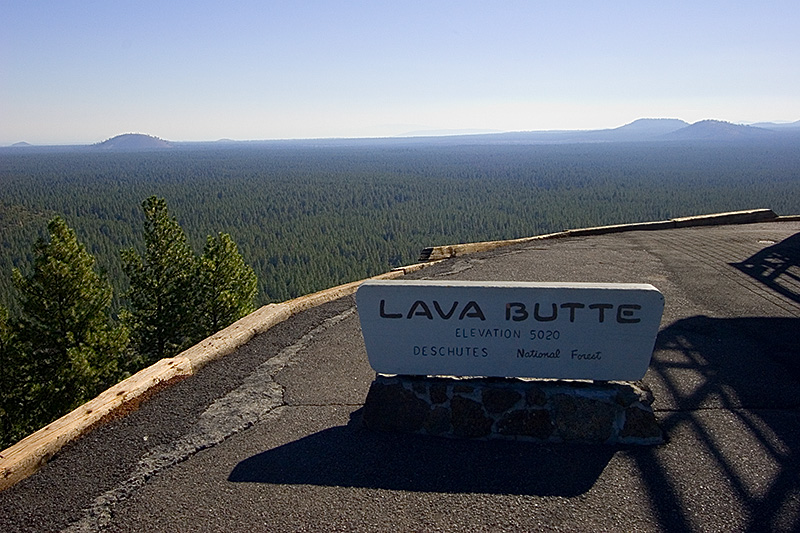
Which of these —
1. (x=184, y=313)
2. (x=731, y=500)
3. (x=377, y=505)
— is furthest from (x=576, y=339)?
(x=184, y=313)

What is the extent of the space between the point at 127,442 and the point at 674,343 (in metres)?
7.59

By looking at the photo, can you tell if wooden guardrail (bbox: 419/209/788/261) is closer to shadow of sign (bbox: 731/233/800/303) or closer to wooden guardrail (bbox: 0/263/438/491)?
shadow of sign (bbox: 731/233/800/303)

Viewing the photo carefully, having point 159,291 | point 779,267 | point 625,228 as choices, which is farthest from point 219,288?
point 779,267

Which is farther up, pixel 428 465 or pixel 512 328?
pixel 512 328

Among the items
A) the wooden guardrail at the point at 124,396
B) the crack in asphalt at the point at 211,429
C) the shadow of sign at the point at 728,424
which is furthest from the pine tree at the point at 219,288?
the shadow of sign at the point at 728,424

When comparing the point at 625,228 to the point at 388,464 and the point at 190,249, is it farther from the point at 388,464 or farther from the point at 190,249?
the point at 190,249

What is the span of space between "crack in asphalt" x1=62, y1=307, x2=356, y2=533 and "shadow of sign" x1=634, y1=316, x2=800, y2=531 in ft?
14.4

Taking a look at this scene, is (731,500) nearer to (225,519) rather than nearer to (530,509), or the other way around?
(530,509)

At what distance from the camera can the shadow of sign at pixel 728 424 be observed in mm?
4719

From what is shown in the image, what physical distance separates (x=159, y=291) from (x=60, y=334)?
5.56 m

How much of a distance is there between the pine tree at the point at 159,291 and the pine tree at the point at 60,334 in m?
4.32

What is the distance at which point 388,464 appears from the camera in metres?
5.45

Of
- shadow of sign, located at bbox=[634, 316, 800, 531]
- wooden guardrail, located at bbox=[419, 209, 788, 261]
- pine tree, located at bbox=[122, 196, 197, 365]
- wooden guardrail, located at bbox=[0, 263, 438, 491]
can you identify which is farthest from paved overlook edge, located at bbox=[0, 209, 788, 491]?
pine tree, located at bbox=[122, 196, 197, 365]

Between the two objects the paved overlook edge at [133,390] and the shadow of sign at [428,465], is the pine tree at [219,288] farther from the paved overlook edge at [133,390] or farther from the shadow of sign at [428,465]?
the shadow of sign at [428,465]
